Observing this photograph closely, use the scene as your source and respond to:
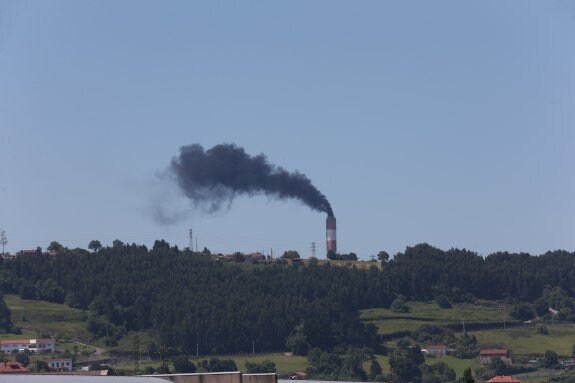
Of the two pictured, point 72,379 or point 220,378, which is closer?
point 72,379

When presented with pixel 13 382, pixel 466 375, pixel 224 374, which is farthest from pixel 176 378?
pixel 466 375

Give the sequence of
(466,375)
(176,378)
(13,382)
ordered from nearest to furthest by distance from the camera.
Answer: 1. (13,382)
2. (176,378)
3. (466,375)

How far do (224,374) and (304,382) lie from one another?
14018 mm

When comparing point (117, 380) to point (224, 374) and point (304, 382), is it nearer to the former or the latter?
point (224, 374)

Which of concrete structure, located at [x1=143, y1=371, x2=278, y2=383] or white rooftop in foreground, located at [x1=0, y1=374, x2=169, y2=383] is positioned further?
concrete structure, located at [x1=143, y1=371, x2=278, y2=383]

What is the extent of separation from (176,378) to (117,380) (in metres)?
5.85

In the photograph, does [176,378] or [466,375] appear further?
[466,375]

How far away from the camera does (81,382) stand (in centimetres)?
8069

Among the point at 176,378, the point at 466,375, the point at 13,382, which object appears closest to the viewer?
the point at 13,382

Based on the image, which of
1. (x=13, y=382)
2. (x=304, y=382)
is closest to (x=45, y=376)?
(x=13, y=382)

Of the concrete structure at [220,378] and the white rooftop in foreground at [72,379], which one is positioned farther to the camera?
the concrete structure at [220,378]

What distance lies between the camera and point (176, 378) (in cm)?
8606

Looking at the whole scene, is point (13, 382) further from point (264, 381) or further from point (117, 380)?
point (264, 381)

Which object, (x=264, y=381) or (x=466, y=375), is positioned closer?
(x=264, y=381)
